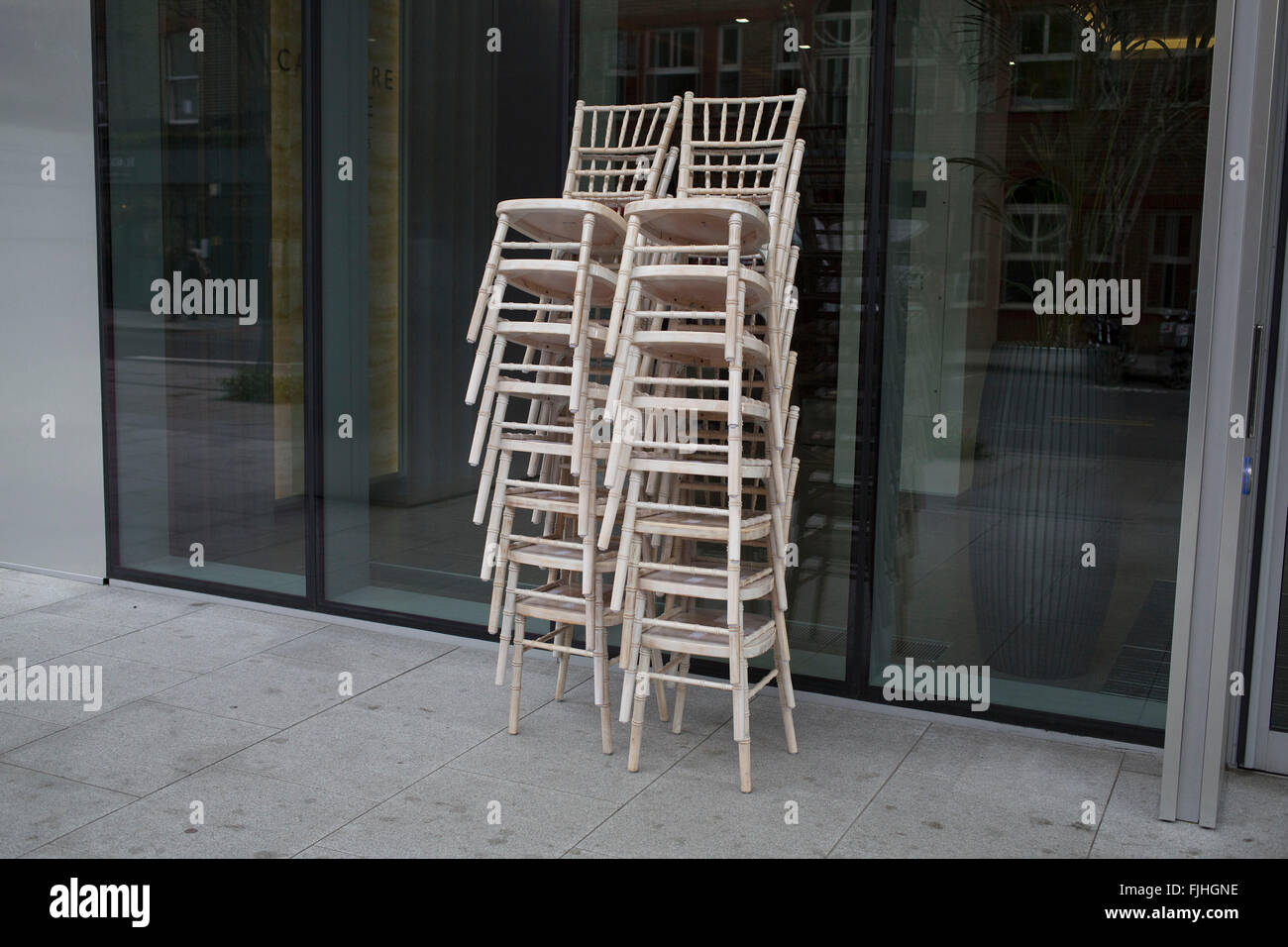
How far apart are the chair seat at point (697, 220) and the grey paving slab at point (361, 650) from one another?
2057 millimetres

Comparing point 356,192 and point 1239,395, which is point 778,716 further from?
point 356,192

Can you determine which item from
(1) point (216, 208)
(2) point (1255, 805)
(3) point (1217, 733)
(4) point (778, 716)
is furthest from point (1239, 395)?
(1) point (216, 208)

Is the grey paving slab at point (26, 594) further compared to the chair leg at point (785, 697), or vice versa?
the grey paving slab at point (26, 594)

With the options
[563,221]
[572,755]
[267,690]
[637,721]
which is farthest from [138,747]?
[563,221]

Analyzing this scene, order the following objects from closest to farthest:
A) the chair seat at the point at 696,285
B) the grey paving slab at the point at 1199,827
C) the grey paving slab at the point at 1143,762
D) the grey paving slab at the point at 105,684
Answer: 1. the grey paving slab at the point at 1199,827
2. the chair seat at the point at 696,285
3. the grey paving slab at the point at 1143,762
4. the grey paving slab at the point at 105,684

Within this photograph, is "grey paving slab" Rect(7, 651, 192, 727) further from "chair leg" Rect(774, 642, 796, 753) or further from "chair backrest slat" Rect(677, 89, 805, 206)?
"chair backrest slat" Rect(677, 89, 805, 206)

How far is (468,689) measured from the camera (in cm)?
470

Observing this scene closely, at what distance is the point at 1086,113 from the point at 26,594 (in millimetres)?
5054

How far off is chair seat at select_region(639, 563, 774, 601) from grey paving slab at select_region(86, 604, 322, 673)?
2.05 meters

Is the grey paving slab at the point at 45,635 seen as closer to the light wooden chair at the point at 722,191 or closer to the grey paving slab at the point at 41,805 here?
the grey paving slab at the point at 41,805

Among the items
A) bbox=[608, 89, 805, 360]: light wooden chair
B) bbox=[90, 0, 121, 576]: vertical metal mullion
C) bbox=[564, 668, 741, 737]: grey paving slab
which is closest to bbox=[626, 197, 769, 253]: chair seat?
Answer: bbox=[608, 89, 805, 360]: light wooden chair

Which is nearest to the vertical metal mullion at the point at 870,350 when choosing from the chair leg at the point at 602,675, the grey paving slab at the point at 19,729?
the chair leg at the point at 602,675

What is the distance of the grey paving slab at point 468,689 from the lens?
14.5ft

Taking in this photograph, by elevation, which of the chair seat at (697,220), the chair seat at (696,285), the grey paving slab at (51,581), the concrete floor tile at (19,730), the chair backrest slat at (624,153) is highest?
the chair backrest slat at (624,153)
